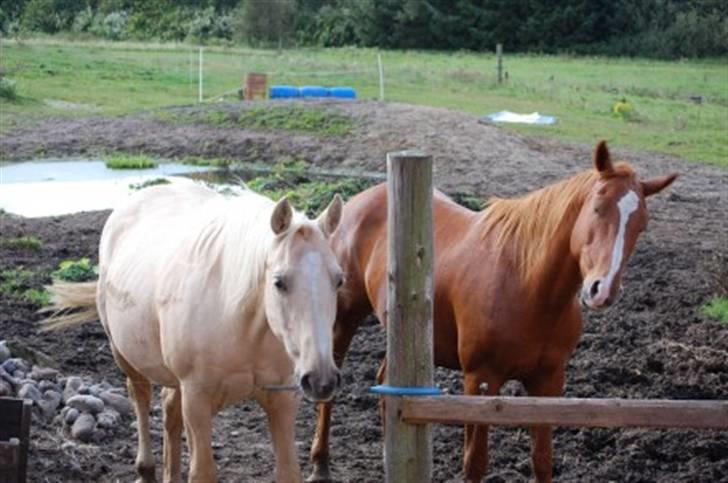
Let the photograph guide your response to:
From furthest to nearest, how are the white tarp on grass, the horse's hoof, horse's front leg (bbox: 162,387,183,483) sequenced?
the white tarp on grass < the horse's hoof < horse's front leg (bbox: 162,387,183,483)

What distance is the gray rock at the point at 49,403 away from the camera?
7367 mm

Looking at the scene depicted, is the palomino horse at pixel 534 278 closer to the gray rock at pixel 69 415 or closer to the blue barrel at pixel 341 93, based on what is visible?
the gray rock at pixel 69 415

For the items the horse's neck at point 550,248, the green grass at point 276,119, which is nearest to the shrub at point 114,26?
the green grass at point 276,119

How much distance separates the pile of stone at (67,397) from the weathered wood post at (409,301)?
279cm

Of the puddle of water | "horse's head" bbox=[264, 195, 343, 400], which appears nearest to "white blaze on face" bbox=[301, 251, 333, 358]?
"horse's head" bbox=[264, 195, 343, 400]

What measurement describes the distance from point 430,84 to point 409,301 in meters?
31.1

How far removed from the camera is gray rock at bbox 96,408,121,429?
24.2 ft

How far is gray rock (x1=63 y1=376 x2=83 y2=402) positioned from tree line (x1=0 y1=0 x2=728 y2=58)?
160 ft

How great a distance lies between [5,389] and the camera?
7.27 m

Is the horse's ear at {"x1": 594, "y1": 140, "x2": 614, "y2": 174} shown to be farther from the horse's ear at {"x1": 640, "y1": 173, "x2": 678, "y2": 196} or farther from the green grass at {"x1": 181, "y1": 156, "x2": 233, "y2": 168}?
the green grass at {"x1": 181, "y1": 156, "x2": 233, "y2": 168}

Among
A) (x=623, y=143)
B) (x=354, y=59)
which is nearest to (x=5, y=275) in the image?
(x=623, y=143)

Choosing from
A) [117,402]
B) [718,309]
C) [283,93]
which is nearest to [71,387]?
[117,402]

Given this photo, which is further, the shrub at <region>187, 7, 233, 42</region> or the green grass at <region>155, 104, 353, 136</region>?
the shrub at <region>187, 7, 233, 42</region>

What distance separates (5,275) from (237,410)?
382 cm
